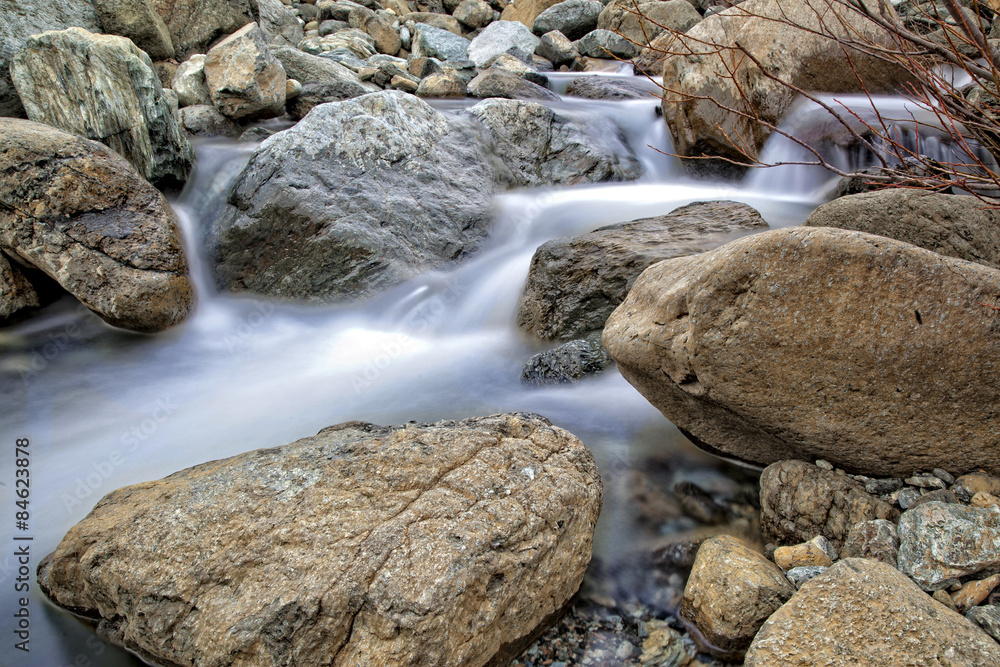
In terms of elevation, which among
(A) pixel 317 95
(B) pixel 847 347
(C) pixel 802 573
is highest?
(A) pixel 317 95

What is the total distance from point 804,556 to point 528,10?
20.7 meters

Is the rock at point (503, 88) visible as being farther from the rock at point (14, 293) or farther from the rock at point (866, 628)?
the rock at point (866, 628)

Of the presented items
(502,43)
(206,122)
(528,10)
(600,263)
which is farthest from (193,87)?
(528,10)

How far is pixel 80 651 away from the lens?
2.52 metres

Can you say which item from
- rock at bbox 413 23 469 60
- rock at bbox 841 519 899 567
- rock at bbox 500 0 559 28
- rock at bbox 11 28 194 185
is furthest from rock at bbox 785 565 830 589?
rock at bbox 500 0 559 28

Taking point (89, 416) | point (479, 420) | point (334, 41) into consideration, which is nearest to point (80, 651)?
point (479, 420)

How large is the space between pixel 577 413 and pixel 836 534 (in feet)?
5.53

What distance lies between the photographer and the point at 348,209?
6.08 metres

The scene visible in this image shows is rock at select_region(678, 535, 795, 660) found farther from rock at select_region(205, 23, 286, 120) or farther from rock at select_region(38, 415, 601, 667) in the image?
rock at select_region(205, 23, 286, 120)

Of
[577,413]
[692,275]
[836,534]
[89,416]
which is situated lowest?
[89,416]

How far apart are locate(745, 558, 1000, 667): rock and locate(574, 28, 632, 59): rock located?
15.2 meters

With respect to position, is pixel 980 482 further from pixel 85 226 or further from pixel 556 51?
pixel 556 51

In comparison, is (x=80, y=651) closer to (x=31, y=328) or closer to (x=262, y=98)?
(x=31, y=328)

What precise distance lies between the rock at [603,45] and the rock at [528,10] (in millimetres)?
3977
